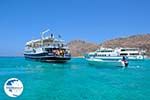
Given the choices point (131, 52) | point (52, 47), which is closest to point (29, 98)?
point (52, 47)

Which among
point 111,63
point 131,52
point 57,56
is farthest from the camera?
point 131,52

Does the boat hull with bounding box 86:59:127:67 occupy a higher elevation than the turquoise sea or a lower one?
higher

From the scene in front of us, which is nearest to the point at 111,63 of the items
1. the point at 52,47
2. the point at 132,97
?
the point at 52,47

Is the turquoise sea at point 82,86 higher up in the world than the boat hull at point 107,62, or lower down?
lower down

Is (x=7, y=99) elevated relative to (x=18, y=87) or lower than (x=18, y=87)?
lower

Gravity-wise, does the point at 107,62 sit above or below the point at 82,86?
above

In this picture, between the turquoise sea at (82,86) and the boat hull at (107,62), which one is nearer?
the turquoise sea at (82,86)

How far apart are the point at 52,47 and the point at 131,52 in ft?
316

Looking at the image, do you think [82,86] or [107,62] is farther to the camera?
[107,62]

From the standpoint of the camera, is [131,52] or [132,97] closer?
[132,97]

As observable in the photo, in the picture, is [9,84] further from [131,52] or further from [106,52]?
[131,52]

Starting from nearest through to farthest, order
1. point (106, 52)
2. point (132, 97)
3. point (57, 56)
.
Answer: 1. point (132, 97)
2. point (57, 56)
3. point (106, 52)

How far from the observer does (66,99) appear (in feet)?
65.9

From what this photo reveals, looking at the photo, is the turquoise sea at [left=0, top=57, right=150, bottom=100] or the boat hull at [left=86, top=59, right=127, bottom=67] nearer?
the turquoise sea at [left=0, top=57, right=150, bottom=100]
